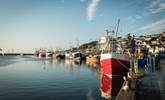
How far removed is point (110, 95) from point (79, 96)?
3898mm

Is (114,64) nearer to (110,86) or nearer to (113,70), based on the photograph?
(113,70)

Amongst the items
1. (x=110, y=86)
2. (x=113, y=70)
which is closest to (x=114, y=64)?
(x=113, y=70)

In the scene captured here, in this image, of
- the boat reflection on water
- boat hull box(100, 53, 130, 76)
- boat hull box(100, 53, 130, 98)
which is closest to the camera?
the boat reflection on water

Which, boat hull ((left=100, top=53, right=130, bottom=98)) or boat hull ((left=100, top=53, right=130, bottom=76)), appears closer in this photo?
boat hull ((left=100, top=53, right=130, bottom=98))

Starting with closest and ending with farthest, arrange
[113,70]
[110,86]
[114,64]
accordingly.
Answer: [110,86]
[113,70]
[114,64]

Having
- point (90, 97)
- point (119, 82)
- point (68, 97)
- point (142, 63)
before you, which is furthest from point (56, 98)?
point (142, 63)

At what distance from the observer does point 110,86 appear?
33406mm

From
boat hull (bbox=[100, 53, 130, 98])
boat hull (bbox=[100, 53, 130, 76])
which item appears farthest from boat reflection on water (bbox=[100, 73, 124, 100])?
boat hull (bbox=[100, 53, 130, 76])

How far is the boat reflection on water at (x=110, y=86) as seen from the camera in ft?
102

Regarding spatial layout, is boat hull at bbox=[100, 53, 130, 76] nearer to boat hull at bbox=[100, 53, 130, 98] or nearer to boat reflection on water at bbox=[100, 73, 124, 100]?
boat hull at bbox=[100, 53, 130, 98]

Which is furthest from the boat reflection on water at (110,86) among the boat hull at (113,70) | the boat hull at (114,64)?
the boat hull at (114,64)

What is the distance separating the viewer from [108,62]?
36812 millimetres

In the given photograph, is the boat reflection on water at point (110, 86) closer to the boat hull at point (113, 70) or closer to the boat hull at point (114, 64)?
the boat hull at point (113, 70)

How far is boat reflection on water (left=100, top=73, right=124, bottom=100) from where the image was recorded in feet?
102
